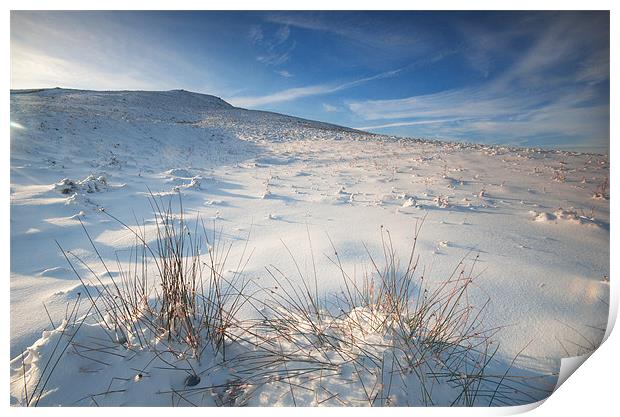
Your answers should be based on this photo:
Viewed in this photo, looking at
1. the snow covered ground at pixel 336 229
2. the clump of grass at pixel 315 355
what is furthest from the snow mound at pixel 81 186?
the clump of grass at pixel 315 355

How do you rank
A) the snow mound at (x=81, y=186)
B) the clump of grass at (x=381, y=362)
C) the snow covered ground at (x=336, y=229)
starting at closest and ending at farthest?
1. the clump of grass at (x=381, y=362)
2. the snow covered ground at (x=336, y=229)
3. the snow mound at (x=81, y=186)

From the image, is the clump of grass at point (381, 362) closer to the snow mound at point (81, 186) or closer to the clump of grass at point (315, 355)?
the clump of grass at point (315, 355)

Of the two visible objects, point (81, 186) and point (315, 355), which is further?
point (81, 186)

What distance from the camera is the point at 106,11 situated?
180 centimetres

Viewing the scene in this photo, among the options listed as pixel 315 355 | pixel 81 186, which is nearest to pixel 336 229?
pixel 315 355

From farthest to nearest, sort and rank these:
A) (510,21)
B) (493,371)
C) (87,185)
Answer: (87,185)
(510,21)
(493,371)

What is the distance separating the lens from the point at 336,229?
314 centimetres

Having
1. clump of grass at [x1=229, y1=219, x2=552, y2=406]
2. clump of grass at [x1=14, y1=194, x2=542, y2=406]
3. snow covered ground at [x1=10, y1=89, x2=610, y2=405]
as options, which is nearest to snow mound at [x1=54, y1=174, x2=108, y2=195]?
snow covered ground at [x1=10, y1=89, x2=610, y2=405]

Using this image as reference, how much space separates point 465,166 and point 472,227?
3925 mm

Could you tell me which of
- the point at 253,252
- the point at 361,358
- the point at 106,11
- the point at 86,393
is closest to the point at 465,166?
the point at 253,252

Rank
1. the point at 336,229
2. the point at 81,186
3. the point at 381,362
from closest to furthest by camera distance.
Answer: the point at 381,362 < the point at 336,229 < the point at 81,186

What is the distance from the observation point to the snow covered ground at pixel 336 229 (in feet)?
5.39

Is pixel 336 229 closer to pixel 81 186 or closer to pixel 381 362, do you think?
pixel 381 362
